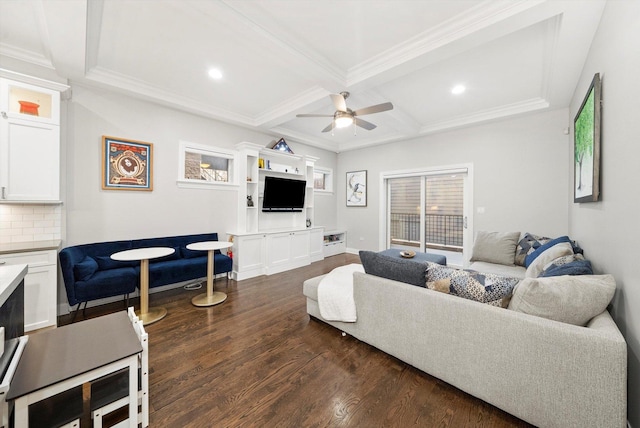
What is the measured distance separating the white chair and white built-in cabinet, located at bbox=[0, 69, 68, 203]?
7.56 feet

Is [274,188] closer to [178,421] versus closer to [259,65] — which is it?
[259,65]

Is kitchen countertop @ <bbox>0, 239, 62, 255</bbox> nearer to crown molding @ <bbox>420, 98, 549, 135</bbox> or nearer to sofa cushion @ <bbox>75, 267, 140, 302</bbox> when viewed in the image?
sofa cushion @ <bbox>75, 267, 140, 302</bbox>

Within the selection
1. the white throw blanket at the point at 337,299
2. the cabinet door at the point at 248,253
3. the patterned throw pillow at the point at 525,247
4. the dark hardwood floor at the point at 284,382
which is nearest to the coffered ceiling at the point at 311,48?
the patterned throw pillow at the point at 525,247

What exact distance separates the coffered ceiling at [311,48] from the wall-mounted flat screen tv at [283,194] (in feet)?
5.05

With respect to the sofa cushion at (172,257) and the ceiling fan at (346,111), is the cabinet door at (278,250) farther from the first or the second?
the ceiling fan at (346,111)

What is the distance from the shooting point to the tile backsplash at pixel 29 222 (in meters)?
2.62

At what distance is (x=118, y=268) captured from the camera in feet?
10.4

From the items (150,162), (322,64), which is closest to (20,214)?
(150,162)

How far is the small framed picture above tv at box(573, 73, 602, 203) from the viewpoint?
1911 millimetres

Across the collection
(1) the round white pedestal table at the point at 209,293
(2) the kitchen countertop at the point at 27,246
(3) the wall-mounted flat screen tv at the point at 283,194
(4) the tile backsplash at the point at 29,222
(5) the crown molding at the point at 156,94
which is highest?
(5) the crown molding at the point at 156,94

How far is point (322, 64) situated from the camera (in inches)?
109

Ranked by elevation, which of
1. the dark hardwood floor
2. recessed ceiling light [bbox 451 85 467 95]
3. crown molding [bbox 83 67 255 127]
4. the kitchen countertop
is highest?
recessed ceiling light [bbox 451 85 467 95]

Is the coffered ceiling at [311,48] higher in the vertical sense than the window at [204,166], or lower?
higher

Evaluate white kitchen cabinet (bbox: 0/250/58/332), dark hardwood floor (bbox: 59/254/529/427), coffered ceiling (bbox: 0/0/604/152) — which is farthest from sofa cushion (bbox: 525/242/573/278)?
white kitchen cabinet (bbox: 0/250/58/332)
